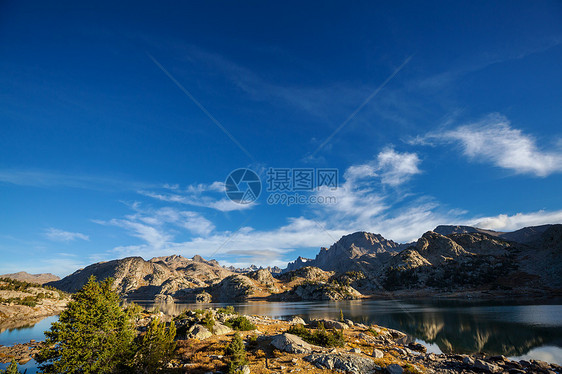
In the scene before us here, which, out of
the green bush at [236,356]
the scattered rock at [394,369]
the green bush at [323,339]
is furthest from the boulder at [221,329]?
the scattered rock at [394,369]

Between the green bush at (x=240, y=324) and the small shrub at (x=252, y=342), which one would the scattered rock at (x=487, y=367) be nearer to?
the small shrub at (x=252, y=342)

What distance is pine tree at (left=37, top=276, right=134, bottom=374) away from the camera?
15320 millimetres

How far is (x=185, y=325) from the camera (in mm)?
31016

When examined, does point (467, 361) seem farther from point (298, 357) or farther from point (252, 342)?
point (252, 342)

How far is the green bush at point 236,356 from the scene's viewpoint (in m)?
17.5

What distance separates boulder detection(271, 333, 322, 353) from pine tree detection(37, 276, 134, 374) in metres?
12.3

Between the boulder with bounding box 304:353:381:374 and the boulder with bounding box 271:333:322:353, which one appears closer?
the boulder with bounding box 304:353:381:374

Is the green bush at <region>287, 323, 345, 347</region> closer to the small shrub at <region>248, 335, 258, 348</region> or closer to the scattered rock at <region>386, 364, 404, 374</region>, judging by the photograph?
the small shrub at <region>248, 335, 258, 348</region>

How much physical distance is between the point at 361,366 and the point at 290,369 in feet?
17.2

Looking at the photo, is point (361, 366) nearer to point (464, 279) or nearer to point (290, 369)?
point (290, 369)

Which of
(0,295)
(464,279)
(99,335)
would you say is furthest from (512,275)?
(0,295)

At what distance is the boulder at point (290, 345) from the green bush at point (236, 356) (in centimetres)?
346

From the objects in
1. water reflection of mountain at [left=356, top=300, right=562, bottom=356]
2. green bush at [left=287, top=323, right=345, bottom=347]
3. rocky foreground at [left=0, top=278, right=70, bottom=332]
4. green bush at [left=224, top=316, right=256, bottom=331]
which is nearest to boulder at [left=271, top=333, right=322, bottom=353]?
green bush at [left=287, top=323, right=345, bottom=347]

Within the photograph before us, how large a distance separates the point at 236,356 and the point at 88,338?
10.0 m
